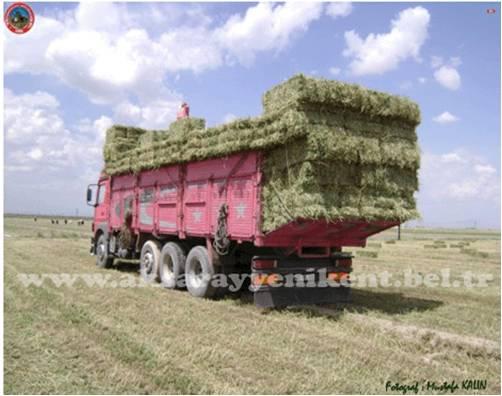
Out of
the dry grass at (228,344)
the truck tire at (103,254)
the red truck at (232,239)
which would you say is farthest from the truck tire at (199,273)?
the truck tire at (103,254)

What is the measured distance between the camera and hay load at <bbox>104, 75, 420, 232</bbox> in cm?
815

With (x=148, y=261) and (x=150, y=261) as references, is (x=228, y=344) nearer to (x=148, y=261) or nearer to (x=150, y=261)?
(x=150, y=261)

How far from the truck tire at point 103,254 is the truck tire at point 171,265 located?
13.3 ft

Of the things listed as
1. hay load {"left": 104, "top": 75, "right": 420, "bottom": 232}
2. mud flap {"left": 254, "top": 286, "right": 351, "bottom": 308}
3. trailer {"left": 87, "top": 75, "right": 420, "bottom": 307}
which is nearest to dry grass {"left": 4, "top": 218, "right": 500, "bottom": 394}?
mud flap {"left": 254, "top": 286, "right": 351, "bottom": 308}

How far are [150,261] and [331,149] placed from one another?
21.1ft

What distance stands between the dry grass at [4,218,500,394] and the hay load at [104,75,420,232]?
1730mm

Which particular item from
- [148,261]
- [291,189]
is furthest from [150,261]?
[291,189]

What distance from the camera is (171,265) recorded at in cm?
1228

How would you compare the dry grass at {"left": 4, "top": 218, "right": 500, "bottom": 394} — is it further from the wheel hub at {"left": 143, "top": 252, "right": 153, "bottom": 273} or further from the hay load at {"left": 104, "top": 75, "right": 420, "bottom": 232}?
the wheel hub at {"left": 143, "top": 252, "right": 153, "bottom": 273}

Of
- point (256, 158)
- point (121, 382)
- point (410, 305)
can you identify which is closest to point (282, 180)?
point (256, 158)

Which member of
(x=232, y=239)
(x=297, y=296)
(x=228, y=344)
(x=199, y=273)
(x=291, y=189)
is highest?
(x=291, y=189)

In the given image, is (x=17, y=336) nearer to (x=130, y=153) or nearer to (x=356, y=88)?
(x=356, y=88)

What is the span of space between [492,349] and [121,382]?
4.39 metres

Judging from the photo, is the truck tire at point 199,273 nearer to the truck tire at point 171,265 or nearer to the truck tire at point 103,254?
the truck tire at point 171,265
